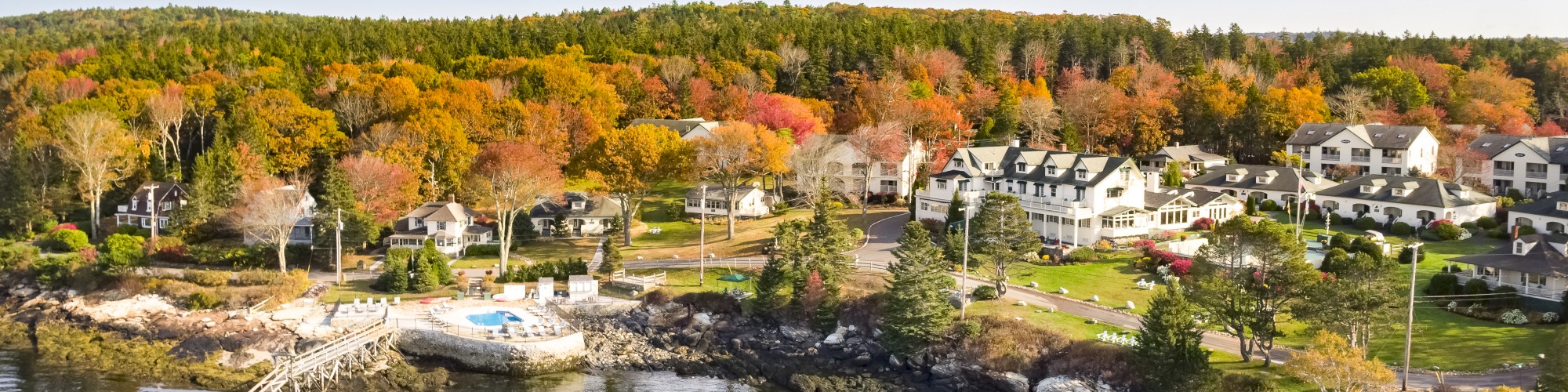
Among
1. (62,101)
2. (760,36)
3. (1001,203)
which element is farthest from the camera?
(760,36)

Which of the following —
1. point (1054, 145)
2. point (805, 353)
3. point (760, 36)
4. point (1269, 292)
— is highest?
point (760, 36)

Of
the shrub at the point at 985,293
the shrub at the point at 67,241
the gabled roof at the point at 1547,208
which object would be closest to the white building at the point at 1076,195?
the shrub at the point at 985,293

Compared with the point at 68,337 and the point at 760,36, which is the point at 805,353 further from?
the point at 760,36

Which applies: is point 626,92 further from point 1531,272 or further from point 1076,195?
point 1531,272

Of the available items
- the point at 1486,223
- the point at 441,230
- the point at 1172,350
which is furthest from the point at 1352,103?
the point at 441,230

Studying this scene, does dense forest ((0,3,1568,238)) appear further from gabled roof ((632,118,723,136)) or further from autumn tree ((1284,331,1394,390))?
autumn tree ((1284,331,1394,390))

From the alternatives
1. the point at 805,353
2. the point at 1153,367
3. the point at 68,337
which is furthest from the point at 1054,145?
the point at 68,337

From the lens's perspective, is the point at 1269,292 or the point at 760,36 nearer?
the point at 1269,292
